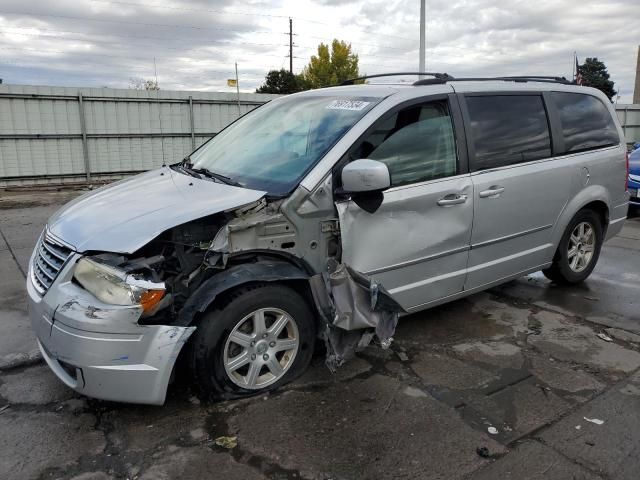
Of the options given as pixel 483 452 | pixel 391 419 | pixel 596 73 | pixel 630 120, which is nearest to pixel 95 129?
pixel 391 419

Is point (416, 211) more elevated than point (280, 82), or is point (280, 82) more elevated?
point (280, 82)

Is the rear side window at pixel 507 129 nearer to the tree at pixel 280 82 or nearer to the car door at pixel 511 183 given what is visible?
the car door at pixel 511 183

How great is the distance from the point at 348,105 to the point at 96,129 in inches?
465

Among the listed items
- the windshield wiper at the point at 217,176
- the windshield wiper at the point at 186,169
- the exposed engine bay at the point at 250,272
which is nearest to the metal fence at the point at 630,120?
the windshield wiper at the point at 186,169

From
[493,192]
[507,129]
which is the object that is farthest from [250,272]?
[507,129]

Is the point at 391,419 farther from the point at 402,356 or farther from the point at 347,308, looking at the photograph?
the point at 402,356

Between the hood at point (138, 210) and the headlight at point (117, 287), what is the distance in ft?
0.40

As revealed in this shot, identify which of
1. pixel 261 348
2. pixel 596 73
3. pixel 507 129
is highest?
pixel 596 73

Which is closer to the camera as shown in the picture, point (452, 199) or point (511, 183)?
point (452, 199)

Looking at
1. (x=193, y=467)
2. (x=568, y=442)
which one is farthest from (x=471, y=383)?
(x=193, y=467)

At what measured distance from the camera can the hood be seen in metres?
2.88

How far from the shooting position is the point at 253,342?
310 cm

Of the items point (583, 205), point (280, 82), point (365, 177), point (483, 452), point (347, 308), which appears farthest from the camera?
point (280, 82)

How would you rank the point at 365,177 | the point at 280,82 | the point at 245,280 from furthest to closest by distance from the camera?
the point at 280,82 < the point at 365,177 < the point at 245,280
